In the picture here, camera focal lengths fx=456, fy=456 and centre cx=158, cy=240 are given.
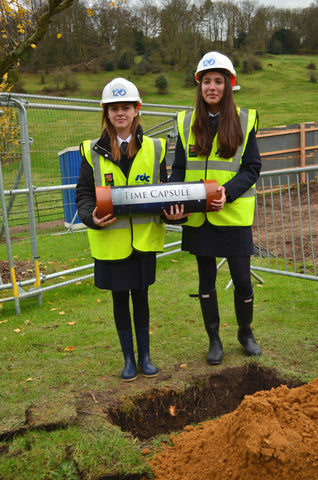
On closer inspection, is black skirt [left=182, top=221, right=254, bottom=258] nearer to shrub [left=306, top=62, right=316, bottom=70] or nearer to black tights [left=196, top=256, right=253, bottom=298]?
black tights [left=196, top=256, right=253, bottom=298]

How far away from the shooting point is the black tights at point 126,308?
3.50 meters

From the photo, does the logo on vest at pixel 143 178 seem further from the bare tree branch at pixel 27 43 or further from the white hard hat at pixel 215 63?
the bare tree branch at pixel 27 43

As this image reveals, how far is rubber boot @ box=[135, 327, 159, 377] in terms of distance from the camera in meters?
3.58

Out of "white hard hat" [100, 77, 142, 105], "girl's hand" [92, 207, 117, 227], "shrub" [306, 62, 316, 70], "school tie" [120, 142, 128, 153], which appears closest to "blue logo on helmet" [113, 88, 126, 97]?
"white hard hat" [100, 77, 142, 105]

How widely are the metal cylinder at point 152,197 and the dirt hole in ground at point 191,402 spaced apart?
133 centimetres

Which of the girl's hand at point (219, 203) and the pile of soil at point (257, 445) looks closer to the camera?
the pile of soil at point (257, 445)

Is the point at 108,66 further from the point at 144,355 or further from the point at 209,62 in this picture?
the point at 144,355

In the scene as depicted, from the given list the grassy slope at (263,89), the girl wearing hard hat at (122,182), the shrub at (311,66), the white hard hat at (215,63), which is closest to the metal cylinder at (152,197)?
the girl wearing hard hat at (122,182)

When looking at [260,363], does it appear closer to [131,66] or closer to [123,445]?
[123,445]

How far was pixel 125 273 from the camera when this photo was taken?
335 cm

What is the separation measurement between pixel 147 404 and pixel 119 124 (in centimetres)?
200

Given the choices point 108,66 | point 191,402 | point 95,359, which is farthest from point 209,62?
point 108,66

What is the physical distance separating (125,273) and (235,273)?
890mm

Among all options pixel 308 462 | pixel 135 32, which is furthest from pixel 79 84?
pixel 308 462
